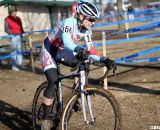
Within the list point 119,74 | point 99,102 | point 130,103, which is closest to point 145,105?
point 130,103

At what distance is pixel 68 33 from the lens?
471cm

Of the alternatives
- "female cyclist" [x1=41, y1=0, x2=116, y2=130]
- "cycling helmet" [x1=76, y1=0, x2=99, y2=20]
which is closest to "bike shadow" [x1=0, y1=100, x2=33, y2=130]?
"female cyclist" [x1=41, y1=0, x2=116, y2=130]

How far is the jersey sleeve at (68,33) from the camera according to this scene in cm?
461

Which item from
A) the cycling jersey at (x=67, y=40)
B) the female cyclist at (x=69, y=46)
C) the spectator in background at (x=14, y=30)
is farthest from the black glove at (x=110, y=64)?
the spectator in background at (x=14, y=30)

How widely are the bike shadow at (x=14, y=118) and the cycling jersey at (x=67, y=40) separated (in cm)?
152

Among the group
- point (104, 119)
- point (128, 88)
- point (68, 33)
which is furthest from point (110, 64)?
point (128, 88)

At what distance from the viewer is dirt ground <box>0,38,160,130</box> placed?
6.25 m

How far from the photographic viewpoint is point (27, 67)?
43.1 feet

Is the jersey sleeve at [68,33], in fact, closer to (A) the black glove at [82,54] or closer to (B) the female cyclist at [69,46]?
(B) the female cyclist at [69,46]

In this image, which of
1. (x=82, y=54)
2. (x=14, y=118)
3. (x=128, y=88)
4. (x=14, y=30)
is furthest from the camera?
(x=14, y=30)

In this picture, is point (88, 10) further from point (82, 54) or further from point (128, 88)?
point (128, 88)

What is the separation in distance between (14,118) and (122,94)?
7.36ft

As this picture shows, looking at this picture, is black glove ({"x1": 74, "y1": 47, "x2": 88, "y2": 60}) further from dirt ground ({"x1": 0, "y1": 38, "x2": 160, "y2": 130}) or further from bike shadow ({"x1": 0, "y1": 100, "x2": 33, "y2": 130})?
bike shadow ({"x1": 0, "y1": 100, "x2": 33, "y2": 130})

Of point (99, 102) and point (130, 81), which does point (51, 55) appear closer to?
point (99, 102)
